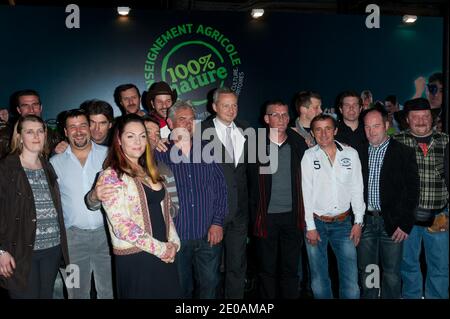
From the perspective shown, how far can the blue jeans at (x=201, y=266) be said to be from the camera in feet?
12.2

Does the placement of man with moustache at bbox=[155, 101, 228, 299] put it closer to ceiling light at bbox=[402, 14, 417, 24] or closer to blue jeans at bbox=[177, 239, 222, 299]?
blue jeans at bbox=[177, 239, 222, 299]

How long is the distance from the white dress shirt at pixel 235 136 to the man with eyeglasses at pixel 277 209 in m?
0.18

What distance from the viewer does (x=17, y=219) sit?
10.2ft

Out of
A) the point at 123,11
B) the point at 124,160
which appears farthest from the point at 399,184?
the point at 123,11

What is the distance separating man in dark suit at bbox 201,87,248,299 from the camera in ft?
13.0

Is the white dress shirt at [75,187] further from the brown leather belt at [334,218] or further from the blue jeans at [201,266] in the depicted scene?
the brown leather belt at [334,218]

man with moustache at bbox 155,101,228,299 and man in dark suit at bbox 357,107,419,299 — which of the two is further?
man in dark suit at bbox 357,107,419,299

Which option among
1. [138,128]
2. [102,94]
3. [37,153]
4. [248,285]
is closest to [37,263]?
[37,153]

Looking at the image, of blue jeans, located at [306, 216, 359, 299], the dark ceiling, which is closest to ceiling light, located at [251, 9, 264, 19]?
blue jeans, located at [306, 216, 359, 299]

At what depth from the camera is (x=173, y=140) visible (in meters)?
3.76

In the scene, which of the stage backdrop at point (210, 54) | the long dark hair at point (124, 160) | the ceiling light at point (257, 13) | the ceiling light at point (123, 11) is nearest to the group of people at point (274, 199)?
the long dark hair at point (124, 160)

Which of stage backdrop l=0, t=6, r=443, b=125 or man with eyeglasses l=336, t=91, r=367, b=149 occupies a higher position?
stage backdrop l=0, t=6, r=443, b=125

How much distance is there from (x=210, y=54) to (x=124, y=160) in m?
3.67

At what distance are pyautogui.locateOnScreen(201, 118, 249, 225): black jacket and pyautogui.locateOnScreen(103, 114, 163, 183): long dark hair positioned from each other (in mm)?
990
